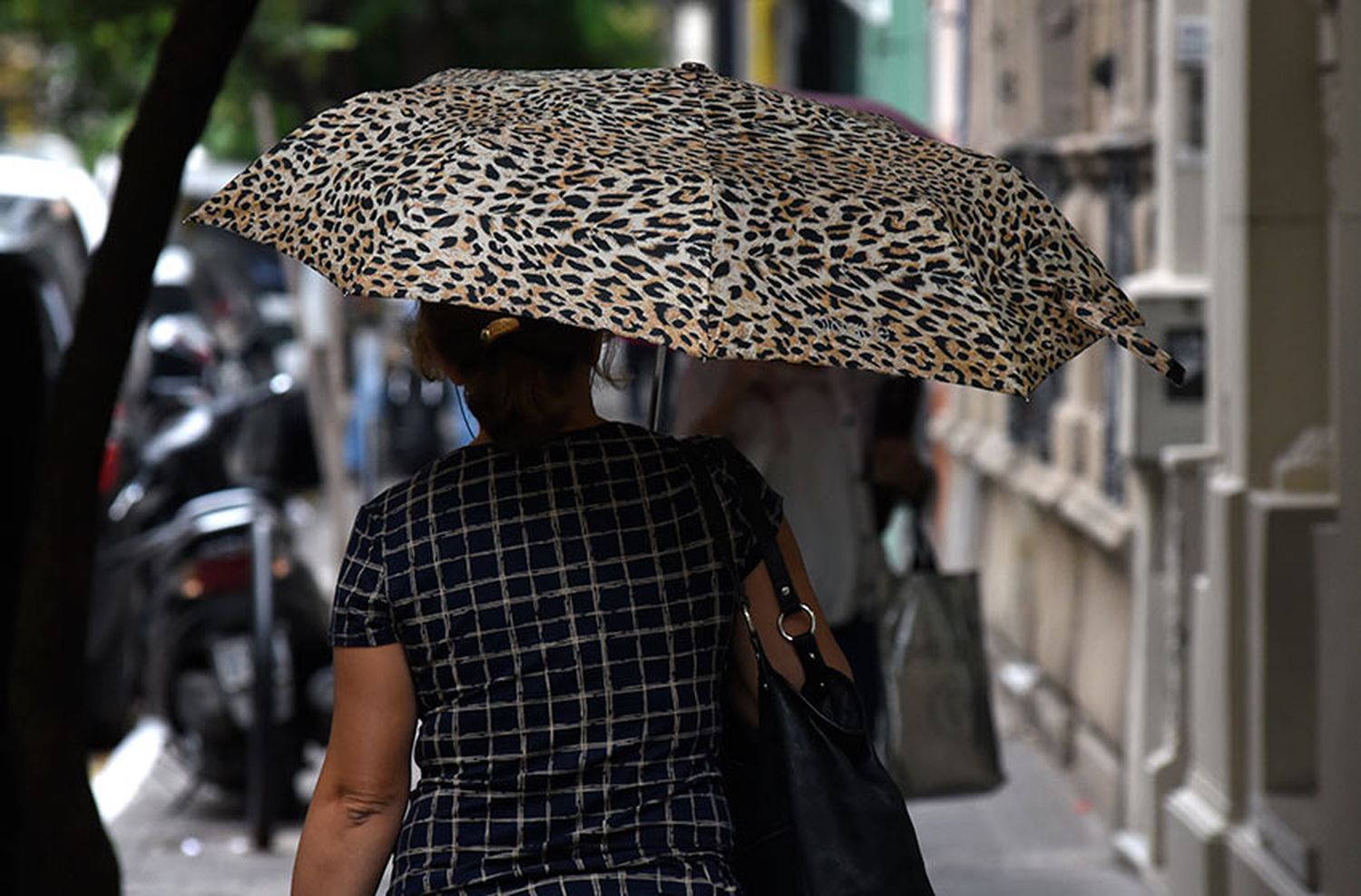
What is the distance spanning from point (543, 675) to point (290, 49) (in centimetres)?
1328

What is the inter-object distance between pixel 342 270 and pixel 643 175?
0.37 metres

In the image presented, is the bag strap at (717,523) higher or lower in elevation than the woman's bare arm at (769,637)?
higher

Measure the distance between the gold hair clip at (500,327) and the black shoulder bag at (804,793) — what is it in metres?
0.28

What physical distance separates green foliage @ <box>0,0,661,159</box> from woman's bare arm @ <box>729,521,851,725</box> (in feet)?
26.5

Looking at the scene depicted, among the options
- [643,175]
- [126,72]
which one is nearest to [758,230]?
[643,175]

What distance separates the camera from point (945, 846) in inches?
318

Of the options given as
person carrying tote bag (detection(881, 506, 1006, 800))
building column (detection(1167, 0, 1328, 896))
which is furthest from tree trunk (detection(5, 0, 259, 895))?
building column (detection(1167, 0, 1328, 896))

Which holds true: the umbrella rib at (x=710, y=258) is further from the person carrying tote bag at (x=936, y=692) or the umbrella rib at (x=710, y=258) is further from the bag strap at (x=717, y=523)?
the person carrying tote bag at (x=936, y=692)

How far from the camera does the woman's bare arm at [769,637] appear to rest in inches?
124

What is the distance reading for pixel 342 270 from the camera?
2.98 m

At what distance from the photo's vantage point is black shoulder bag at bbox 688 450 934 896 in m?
3.01

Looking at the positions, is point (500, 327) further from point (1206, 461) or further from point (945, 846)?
point (945, 846)

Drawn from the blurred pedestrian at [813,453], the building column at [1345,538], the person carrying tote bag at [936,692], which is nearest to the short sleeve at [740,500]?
the building column at [1345,538]

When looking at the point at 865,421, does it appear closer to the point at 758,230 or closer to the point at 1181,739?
the point at 1181,739
